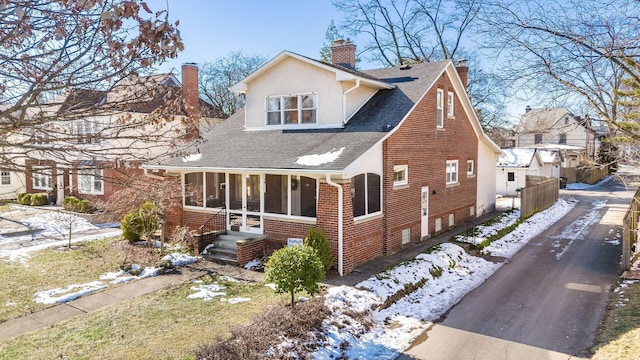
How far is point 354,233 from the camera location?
495 inches

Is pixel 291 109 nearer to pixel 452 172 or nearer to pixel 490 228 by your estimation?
pixel 452 172

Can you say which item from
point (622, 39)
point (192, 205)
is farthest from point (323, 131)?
point (622, 39)

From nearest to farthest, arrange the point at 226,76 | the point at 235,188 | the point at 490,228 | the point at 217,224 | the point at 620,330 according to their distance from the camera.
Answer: the point at 620,330, the point at 217,224, the point at 235,188, the point at 490,228, the point at 226,76

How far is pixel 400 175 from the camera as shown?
49.8 feet

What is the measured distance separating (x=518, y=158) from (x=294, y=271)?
1193 inches

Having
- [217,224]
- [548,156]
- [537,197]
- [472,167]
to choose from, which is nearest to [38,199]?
[217,224]

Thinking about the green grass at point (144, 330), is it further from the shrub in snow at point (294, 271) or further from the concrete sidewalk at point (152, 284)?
the shrub in snow at point (294, 271)

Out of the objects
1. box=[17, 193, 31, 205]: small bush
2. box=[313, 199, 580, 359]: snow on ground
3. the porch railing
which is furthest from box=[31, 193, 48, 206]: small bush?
box=[313, 199, 580, 359]: snow on ground

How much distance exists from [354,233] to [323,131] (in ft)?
14.8

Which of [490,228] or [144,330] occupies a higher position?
[490,228]

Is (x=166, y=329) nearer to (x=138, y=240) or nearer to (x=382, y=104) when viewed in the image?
(x=138, y=240)

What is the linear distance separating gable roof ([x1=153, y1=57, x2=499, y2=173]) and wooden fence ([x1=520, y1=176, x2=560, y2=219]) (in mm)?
8066

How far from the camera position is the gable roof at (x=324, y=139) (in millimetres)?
12672

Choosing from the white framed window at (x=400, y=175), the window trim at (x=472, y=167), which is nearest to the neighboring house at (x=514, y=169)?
the window trim at (x=472, y=167)
